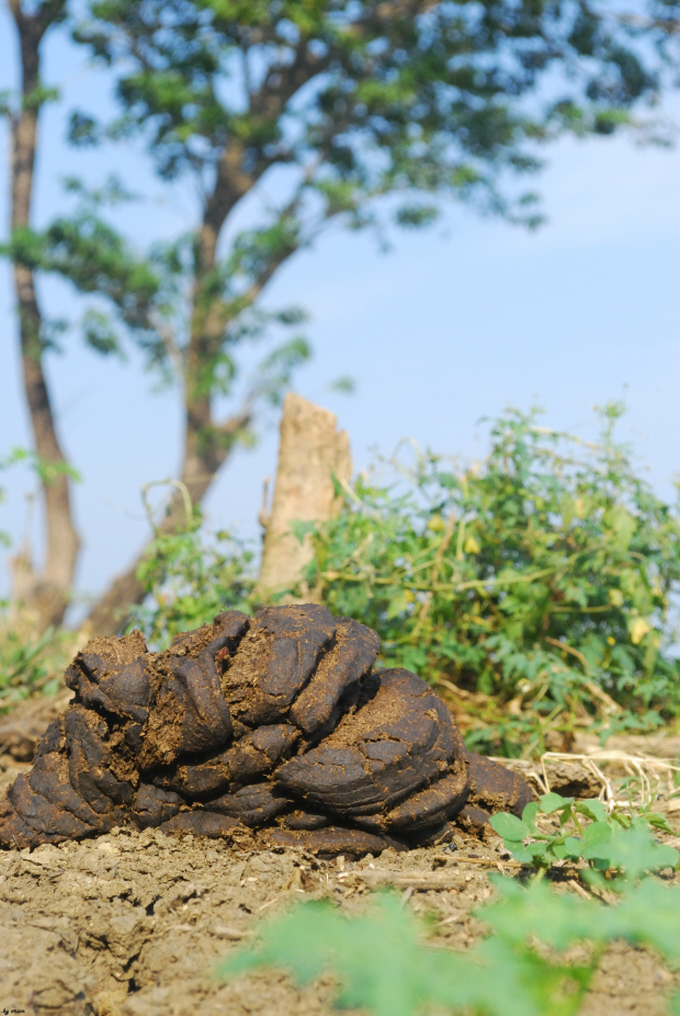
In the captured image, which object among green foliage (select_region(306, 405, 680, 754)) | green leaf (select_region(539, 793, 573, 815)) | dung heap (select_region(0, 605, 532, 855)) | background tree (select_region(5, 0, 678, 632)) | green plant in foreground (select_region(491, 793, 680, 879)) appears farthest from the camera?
background tree (select_region(5, 0, 678, 632))

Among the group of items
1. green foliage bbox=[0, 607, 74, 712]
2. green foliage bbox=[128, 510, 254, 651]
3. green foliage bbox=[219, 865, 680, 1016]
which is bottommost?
green foliage bbox=[0, 607, 74, 712]

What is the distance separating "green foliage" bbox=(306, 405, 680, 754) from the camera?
4070 millimetres

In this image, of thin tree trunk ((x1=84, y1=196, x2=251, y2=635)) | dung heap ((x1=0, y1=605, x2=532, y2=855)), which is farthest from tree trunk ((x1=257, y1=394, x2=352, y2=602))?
thin tree trunk ((x1=84, y1=196, x2=251, y2=635))

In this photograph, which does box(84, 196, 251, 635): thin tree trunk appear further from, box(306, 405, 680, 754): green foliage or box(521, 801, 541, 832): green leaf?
box(521, 801, 541, 832): green leaf

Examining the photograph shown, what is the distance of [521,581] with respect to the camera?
13.8 ft

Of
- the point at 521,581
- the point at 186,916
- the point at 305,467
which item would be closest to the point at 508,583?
the point at 521,581

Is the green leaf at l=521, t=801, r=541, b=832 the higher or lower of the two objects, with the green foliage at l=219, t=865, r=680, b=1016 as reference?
lower

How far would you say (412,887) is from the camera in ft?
6.98

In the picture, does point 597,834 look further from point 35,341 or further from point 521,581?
point 35,341

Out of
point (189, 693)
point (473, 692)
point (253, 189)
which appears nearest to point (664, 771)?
point (473, 692)

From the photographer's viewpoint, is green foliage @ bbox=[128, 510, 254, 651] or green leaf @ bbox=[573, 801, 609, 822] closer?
green leaf @ bbox=[573, 801, 609, 822]

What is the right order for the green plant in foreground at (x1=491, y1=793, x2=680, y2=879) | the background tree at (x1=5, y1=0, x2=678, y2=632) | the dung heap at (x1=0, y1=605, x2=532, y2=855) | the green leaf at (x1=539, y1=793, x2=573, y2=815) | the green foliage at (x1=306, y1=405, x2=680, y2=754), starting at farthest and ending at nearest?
the background tree at (x1=5, y1=0, x2=678, y2=632), the green foliage at (x1=306, y1=405, x2=680, y2=754), the dung heap at (x1=0, y1=605, x2=532, y2=855), the green leaf at (x1=539, y1=793, x2=573, y2=815), the green plant in foreground at (x1=491, y1=793, x2=680, y2=879)

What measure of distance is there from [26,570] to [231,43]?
790 centimetres

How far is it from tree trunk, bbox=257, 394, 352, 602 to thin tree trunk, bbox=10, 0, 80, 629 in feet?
26.9
